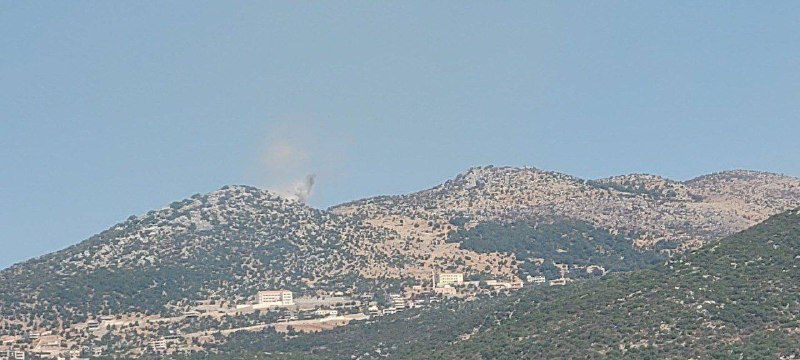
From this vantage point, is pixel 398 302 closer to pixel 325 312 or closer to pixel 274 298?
pixel 325 312

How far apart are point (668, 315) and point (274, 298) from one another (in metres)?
77.6

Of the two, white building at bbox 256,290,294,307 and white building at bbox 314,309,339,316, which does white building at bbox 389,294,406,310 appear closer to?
white building at bbox 314,309,339,316

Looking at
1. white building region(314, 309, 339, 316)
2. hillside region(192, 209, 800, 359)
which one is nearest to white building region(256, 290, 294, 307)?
white building region(314, 309, 339, 316)

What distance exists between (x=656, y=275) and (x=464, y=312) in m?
38.3

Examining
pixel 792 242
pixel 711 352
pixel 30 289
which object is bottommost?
pixel 711 352

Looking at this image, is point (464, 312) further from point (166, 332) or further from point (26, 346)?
point (26, 346)

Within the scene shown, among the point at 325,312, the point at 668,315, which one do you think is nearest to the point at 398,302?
the point at 325,312

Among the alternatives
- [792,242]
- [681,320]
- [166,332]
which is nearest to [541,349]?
[681,320]

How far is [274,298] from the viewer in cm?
19288

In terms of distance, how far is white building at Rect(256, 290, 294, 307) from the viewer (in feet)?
629

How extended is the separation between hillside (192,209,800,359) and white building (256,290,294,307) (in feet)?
114

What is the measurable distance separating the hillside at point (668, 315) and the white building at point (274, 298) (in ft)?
114

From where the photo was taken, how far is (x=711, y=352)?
11394cm

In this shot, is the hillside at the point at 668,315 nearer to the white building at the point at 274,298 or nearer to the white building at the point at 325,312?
the white building at the point at 325,312
